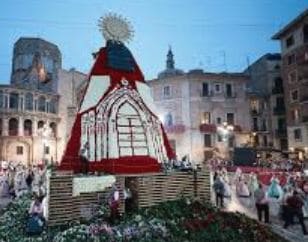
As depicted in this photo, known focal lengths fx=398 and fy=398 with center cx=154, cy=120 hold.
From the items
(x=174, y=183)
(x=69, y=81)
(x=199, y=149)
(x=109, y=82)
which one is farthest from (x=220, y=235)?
(x=69, y=81)

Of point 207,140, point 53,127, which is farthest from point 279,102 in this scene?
point 53,127

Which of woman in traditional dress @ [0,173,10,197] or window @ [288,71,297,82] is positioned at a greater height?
window @ [288,71,297,82]

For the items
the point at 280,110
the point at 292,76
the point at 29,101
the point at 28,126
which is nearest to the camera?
the point at 292,76

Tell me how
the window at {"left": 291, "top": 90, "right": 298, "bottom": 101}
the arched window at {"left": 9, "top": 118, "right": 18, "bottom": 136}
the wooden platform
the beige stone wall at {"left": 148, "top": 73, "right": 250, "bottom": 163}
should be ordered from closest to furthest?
the wooden platform, the beige stone wall at {"left": 148, "top": 73, "right": 250, "bottom": 163}, the window at {"left": 291, "top": 90, "right": 298, "bottom": 101}, the arched window at {"left": 9, "top": 118, "right": 18, "bottom": 136}

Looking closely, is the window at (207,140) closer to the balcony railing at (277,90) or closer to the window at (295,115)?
the window at (295,115)

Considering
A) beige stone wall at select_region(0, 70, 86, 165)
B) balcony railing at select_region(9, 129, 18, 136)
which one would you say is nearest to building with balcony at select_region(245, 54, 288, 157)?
beige stone wall at select_region(0, 70, 86, 165)

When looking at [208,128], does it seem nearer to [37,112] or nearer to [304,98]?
[304,98]

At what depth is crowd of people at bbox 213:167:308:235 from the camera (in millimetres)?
13867

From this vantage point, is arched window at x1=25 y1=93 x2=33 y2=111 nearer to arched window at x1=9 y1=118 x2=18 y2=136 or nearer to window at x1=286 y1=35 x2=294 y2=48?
arched window at x1=9 y1=118 x2=18 y2=136

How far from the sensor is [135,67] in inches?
715

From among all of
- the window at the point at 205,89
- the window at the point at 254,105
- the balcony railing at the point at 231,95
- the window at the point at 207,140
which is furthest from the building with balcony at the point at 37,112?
the window at the point at 254,105

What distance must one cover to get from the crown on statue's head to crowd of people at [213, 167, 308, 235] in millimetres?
7955

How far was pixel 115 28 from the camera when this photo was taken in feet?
59.8

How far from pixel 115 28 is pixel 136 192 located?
8.11 m
